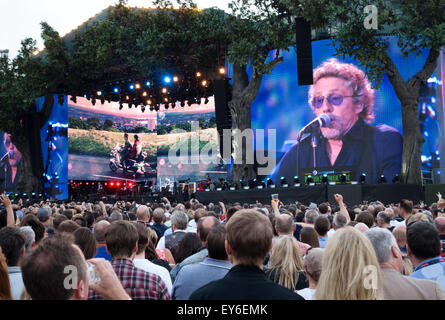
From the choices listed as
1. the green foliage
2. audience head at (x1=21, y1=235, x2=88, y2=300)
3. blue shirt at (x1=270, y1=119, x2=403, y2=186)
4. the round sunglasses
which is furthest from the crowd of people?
the green foliage

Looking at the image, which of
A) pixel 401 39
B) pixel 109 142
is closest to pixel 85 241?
pixel 401 39

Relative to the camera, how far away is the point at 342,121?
82.9 feet

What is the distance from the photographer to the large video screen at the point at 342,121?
80.7 ft

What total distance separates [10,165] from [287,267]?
38.7 metres

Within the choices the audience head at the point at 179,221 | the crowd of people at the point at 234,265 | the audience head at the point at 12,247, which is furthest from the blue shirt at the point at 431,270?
the audience head at the point at 179,221

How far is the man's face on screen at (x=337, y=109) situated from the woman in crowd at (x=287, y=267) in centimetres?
2178

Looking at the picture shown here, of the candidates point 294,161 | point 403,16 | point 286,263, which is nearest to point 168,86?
point 294,161

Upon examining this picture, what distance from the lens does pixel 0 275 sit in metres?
2.48

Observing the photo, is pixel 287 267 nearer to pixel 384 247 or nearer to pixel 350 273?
pixel 384 247

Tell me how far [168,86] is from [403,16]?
16.3 m

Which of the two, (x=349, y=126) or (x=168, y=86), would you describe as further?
(x=168, y=86)

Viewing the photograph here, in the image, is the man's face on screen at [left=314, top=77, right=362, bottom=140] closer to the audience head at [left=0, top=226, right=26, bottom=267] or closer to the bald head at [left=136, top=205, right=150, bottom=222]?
the bald head at [left=136, top=205, right=150, bottom=222]
